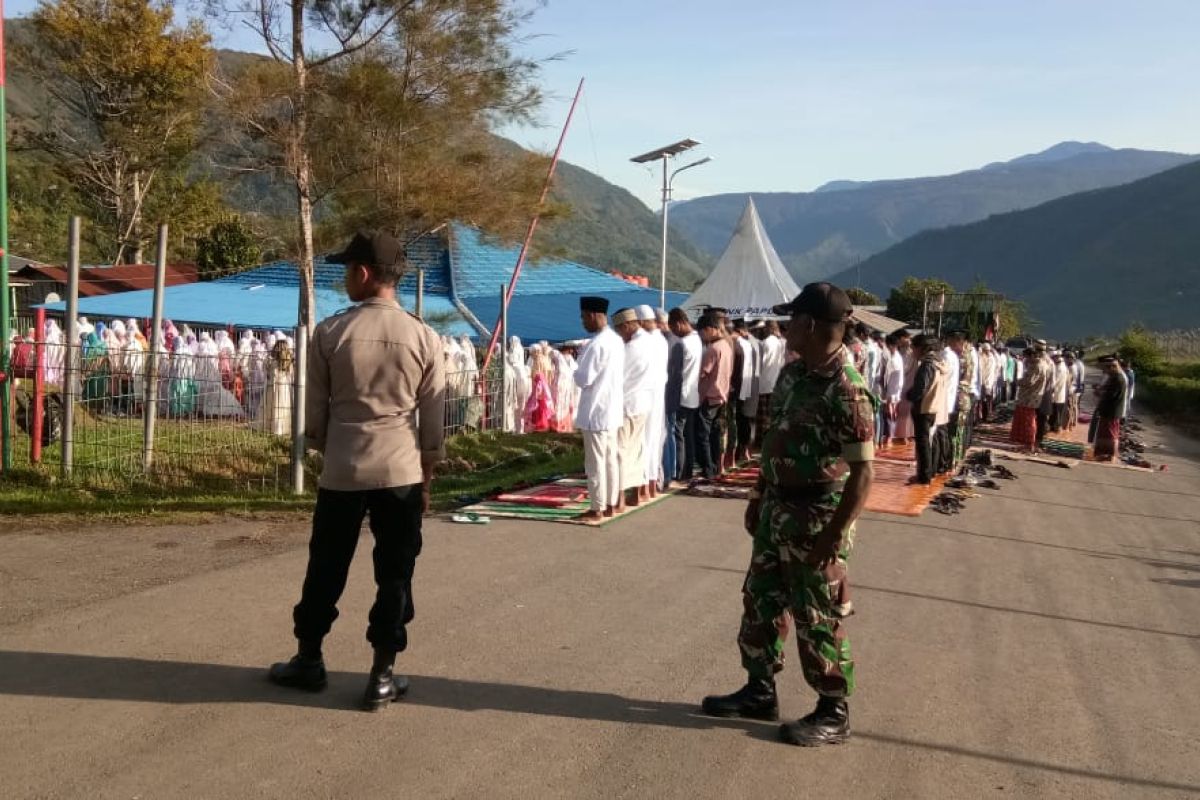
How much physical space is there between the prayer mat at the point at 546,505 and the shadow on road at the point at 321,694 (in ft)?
12.3

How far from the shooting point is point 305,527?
24.4 feet

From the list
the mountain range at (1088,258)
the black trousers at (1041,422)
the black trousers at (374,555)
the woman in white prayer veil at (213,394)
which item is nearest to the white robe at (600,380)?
the woman in white prayer veil at (213,394)

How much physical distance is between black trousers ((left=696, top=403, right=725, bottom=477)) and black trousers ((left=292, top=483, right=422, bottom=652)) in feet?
22.8

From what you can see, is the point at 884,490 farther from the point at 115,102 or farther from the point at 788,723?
the point at 115,102

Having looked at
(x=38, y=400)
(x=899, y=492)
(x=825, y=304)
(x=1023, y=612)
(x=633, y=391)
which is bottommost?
(x=1023, y=612)

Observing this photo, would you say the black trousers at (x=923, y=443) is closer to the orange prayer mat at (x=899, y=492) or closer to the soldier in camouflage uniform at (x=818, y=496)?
the orange prayer mat at (x=899, y=492)

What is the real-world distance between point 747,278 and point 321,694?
24936 mm

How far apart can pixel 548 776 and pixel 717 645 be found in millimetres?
1790

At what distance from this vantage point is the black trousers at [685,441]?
10617 mm

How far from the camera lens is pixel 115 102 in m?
30.7

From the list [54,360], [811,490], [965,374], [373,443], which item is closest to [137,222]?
[54,360]

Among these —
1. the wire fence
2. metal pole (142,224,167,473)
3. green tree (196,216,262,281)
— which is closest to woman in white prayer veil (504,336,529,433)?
the wire fence

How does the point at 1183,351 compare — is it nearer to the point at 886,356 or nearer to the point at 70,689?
the point at 886,356

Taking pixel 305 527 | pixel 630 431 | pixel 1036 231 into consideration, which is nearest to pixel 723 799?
pixel 305 527
